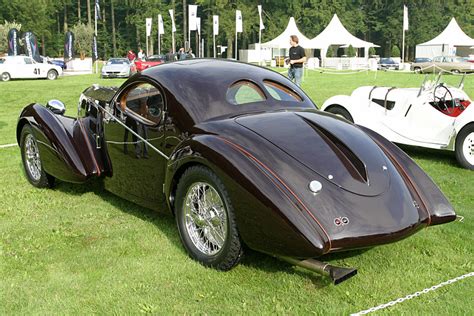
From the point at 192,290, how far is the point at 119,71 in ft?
85.9

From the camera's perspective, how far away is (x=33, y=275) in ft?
12.6

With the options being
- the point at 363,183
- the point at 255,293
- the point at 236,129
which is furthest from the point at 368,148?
the point at 255,293

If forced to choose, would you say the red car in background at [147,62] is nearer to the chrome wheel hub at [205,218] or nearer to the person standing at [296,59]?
the person standing at [296,59]

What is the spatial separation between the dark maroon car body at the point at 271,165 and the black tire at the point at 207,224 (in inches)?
2.8

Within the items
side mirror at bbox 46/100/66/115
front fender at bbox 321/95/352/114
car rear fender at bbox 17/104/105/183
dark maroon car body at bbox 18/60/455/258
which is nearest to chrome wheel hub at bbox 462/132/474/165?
front fender at bbox 321/95/352/114

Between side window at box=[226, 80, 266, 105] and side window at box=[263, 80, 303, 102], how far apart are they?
4.7 inches

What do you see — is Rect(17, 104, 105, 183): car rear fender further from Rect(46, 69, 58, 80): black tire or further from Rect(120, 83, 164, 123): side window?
Rect(46, 69, 58, 80): black tire

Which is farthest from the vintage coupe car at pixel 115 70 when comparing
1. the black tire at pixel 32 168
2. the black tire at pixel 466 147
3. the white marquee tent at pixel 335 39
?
the white marquee tent at pixel 335 39

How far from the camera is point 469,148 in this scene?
7.16 m

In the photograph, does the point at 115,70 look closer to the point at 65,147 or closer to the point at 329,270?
the point at 65,147

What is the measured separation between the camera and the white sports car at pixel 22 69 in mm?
26484

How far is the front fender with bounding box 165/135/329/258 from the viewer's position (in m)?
3.21

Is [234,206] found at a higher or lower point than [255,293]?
higher

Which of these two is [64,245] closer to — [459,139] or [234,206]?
[234,206]
